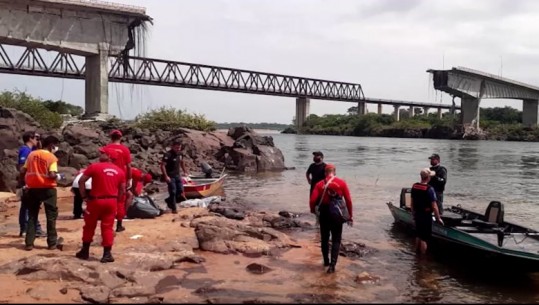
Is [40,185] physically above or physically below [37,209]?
above

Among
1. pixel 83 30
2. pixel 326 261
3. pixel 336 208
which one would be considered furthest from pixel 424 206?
pixel 83 30

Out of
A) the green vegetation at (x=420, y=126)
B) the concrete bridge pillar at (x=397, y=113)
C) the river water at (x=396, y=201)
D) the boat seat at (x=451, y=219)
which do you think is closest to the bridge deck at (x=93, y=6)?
the river water at (x=396, y=201)


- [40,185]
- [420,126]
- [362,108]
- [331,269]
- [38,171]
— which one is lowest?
[331,269]

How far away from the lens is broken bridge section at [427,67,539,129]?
86.4 meters

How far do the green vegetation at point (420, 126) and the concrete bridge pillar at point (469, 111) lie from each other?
3.85 meters

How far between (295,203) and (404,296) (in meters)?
10.8

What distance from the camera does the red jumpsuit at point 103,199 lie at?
26.5 feet

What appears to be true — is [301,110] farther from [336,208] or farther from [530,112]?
[336,208]

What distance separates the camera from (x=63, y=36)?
38500 millimetres

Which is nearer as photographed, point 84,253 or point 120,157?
point 84,253

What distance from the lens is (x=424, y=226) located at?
423 inches

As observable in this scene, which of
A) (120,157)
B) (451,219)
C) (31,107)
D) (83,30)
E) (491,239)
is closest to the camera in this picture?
(120,157)

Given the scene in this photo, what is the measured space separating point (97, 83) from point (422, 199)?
115ft

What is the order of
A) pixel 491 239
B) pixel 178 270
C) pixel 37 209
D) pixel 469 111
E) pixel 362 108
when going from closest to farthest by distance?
pixel 178 270, pixel 37 209, pixel 491 239, pixel 469 111, pixel 362 108
